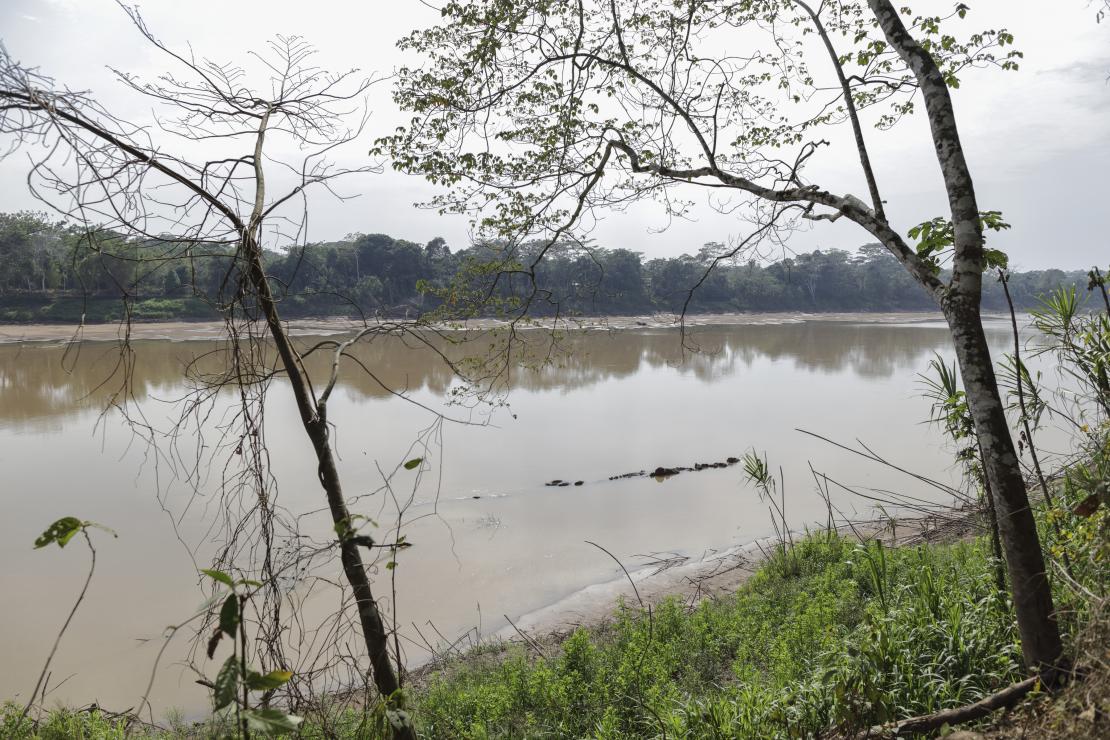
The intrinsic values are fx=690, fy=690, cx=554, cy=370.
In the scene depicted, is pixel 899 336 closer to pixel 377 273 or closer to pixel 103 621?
pixel 377 273

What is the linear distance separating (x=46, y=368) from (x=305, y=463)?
51.9ft

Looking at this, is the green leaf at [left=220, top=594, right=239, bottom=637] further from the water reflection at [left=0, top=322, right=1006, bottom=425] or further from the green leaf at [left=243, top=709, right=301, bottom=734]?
the water reflection at [left=0, top=322, right=1006, bottom=425]

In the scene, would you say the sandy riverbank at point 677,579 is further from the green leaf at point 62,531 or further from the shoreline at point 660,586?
the green leaf at point 62,531

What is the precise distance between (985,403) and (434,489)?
781 cm

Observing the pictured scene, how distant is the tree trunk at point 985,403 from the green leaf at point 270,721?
239cm

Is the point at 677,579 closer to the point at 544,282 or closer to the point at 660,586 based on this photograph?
the point at 660,586

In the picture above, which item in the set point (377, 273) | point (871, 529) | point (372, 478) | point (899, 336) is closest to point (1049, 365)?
point (899, 336)

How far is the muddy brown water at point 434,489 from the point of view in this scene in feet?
19.2

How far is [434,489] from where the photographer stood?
9.48 m

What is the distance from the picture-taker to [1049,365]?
21750 mm

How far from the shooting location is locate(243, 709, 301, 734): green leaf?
1.41 meters

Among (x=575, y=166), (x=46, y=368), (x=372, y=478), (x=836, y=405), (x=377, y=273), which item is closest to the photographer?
(x=575, y=166)

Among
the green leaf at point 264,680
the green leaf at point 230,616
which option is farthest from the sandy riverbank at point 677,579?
the green leaf at point 230,616

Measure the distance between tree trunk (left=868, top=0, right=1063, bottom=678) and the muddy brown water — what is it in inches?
79.7
